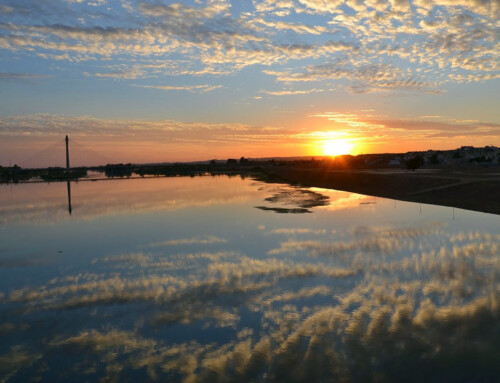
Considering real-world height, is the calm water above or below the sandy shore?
below

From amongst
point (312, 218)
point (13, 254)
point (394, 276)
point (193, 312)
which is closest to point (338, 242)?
point (394, 276)

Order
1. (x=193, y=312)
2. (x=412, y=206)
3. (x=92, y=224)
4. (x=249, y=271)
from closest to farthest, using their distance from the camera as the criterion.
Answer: (x=193, y=312) → (x=249, y=271) → (x=92, y=224) → (x=412, y=206)

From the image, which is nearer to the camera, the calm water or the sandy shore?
the calm water

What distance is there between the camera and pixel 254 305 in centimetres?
1499

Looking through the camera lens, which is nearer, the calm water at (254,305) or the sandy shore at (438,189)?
the calm water at (254,305)

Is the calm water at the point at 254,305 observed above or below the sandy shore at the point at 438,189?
below

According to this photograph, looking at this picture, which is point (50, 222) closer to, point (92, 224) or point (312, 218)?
point (92, 224)

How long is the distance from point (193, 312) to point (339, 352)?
574cm

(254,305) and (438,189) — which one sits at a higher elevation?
(438,189)

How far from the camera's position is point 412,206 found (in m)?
45.1

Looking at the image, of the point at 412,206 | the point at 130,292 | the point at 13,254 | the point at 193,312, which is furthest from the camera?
the point at 412,206

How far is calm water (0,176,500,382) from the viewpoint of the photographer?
425 inches

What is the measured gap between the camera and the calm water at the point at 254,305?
1080cm

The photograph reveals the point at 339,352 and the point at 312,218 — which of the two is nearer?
the point at 339,352
